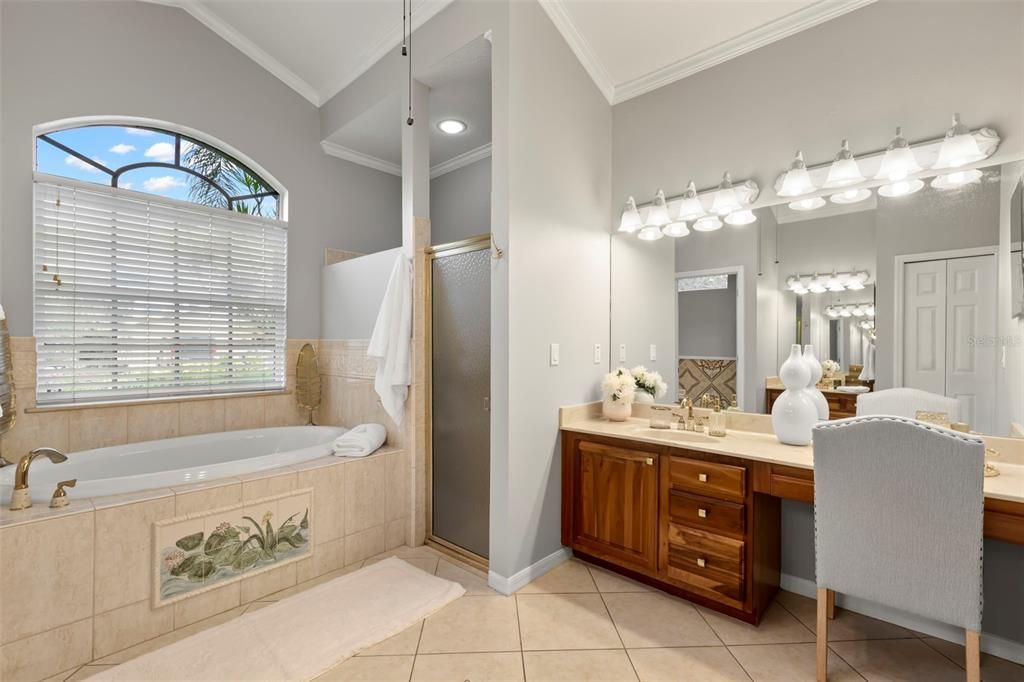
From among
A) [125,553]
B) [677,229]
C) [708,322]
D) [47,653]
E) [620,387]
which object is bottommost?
[47,653]

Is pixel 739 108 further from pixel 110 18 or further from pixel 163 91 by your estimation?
pixel 110 18

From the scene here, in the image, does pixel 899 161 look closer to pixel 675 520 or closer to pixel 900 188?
pixel 900 188

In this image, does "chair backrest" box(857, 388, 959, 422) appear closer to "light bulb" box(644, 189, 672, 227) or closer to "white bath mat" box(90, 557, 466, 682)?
"light bulb" box(644, 189, 672, 227)

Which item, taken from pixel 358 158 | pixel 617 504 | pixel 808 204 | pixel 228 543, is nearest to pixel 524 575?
pixel 617 504

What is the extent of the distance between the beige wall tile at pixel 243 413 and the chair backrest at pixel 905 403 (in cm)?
370

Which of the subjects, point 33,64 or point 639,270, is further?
point 639,270

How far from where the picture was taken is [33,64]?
8.21 ft

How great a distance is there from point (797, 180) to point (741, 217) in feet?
1.01

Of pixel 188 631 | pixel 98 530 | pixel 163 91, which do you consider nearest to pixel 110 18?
pixel 163 91

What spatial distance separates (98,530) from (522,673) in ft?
5.74

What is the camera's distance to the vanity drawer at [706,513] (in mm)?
1998

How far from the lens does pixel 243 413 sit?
3.29 m

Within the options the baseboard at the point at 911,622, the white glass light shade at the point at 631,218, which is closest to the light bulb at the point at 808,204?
the white glass light shade at the point at 631,218

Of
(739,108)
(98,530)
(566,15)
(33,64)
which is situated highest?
(566,15)
